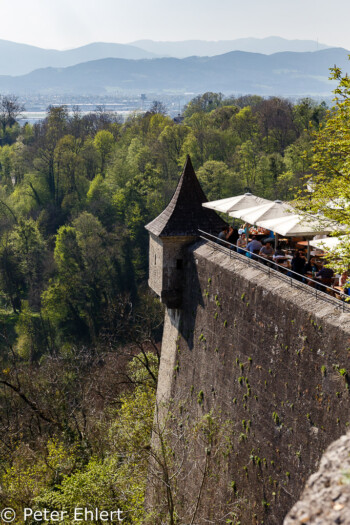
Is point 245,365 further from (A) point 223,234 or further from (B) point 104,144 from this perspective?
(B) point 104,144

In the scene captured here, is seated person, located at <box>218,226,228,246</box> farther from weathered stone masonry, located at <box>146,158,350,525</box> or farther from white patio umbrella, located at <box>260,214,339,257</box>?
white patio umbrella, located at <box>260,214,339,257</box>

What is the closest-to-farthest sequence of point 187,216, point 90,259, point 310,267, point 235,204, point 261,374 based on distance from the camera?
1. point 261,374
2. point 310,267
3. point 235,204
4. point 187,216
5. point 90,259

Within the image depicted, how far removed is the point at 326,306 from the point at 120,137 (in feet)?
256

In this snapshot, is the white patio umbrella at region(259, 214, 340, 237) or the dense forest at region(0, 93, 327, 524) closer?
the white patio umbrella at region(259, 214, 340, 237)

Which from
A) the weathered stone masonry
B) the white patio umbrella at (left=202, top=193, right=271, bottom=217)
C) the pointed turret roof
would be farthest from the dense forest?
the white patio umbrella at (left=202, top=193, right=271, bottom=217)

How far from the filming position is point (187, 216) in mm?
22266

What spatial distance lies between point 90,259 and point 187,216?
37346mm

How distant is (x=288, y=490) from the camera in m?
15.0

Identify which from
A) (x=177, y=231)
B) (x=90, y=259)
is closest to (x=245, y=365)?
Answer: (x=177, y=231)

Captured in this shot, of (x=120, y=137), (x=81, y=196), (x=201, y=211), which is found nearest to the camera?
(x=201, y=211)

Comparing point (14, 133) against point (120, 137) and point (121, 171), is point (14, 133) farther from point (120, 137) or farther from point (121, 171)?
point (121, 171)

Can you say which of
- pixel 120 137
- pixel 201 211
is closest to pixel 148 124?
pixel 120 137

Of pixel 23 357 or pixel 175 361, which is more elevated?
pixel 175 361

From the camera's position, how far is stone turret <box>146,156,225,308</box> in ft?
71.9
